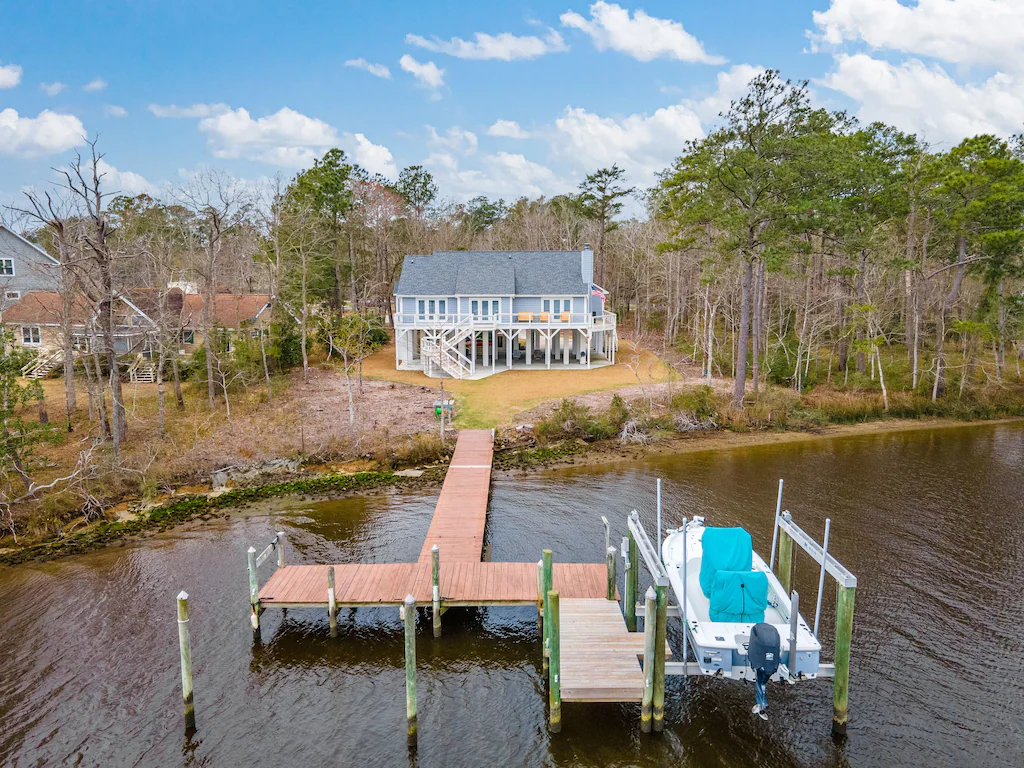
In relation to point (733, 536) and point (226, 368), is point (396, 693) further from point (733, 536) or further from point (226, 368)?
point (226, 368)

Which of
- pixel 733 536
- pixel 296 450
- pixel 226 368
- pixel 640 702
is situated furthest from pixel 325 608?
pixel 226 368

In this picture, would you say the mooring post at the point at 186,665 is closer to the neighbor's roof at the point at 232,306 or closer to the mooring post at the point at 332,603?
the mooring post at the point at 332,603

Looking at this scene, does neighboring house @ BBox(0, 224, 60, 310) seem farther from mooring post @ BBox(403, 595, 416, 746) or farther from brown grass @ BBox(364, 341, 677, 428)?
mooring post @ BBox(403, 595, 416, 746)

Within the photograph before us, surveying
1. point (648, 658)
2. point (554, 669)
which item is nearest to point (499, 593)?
point (554, 669)

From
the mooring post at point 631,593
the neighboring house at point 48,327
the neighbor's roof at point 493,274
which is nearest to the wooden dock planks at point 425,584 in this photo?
the mooring post at point 631,593

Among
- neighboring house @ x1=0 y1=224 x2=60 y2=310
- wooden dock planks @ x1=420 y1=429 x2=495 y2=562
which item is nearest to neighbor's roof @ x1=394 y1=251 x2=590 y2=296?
wooden dock planks @ x1=420 y1=429 x2=495 y2=562
